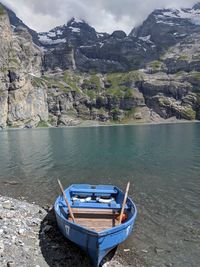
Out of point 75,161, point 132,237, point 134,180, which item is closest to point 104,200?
point 132,237

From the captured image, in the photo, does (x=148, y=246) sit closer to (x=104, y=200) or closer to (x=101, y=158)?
(x=104, y=200)

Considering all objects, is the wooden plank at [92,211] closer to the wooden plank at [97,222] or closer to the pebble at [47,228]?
the wooden plank at [97,222]

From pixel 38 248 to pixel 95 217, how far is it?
5.12 m

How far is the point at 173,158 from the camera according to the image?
72.0 m

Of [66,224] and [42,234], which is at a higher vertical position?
[66,224]

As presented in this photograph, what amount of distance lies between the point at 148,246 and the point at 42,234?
8.62 metres

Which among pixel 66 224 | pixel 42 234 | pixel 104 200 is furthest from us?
pixel 104 200

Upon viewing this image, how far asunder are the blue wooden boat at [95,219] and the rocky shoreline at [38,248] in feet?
4.08

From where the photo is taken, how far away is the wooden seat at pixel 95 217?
75.1ft

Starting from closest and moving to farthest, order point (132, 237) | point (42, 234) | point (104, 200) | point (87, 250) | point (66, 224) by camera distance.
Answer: point (87, 250) < point (66, 224) < point (42, 234) < point (132, 237) < point (104, 200)

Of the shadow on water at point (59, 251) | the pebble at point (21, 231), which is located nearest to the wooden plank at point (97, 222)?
the shadow on water at point (59, 251)

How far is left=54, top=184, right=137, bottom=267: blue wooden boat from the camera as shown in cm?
1916

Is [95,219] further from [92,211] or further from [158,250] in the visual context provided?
[158,250]

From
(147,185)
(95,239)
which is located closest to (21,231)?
(95,239)
